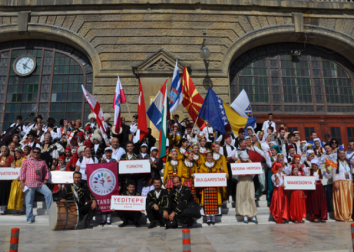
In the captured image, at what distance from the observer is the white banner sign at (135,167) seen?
8.60 meters

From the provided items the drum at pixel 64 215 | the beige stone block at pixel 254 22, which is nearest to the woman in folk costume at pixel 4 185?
the drum at pixel 64 215

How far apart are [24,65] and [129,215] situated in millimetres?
11800

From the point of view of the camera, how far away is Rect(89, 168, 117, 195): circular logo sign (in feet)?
28.1

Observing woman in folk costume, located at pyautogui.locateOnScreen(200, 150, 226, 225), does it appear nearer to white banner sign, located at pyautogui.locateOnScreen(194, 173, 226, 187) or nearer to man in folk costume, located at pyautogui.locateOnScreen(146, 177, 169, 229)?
white banner sign, located at pyautogui.locateOnScreen(194, 173, 226, 187)

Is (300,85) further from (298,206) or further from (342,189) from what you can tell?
(298,206)

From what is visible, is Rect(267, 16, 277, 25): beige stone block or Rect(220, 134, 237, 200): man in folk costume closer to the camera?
Rect(220, 134, 237, 200): man in folk costume

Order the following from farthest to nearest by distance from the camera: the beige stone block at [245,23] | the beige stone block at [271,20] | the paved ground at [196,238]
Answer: the beige stone block at [271,20] < the beige stone block at [245,23] < the paved ground at [196,238]

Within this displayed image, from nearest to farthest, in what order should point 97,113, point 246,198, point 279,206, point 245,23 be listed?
point 246,198
point 279,206
point 97,113
point 245,23

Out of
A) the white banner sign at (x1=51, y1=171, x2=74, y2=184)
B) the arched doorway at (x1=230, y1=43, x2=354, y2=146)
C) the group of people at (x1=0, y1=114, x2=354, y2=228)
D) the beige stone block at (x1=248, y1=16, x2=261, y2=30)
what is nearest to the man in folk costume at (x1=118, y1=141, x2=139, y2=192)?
the group of people at (x1=0, y1=114, x2=354, y2=228)

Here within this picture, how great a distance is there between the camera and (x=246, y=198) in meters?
8.54

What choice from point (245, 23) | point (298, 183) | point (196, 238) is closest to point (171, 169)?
point (196, 238)

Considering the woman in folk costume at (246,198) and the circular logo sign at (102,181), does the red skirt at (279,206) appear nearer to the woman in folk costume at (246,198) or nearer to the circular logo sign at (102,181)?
the woman in folk costume at (246,198)

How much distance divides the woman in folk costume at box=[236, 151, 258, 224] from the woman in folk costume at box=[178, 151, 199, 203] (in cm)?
123

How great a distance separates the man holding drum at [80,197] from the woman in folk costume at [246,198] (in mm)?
4014
